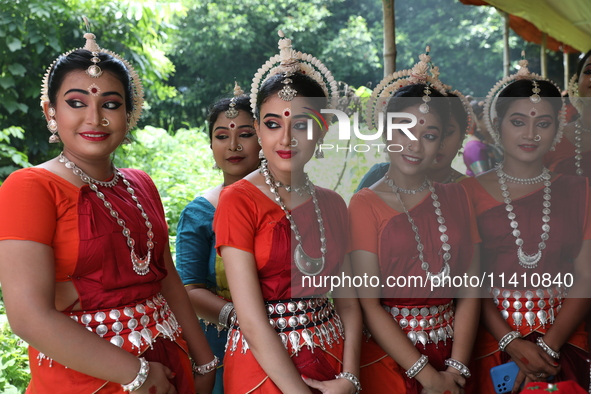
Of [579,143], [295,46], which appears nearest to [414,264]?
[579,143]

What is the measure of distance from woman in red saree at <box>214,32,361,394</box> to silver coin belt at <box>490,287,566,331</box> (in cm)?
64

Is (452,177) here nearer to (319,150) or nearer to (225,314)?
(319,150)

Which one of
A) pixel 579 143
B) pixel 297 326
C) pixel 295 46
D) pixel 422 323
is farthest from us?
pixel 295 46

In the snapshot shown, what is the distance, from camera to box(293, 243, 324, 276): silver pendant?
1.85 m

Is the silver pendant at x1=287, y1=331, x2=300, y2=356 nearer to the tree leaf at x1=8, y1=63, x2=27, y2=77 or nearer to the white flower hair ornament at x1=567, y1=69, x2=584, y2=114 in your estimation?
the white flower hair ornament at x1=567, y1=69, x2=584, y2=114

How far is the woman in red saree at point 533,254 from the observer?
7.21ft

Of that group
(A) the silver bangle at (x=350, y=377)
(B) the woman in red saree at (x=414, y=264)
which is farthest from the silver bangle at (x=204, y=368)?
(B) the woman in red saree at (x=414, y=264)

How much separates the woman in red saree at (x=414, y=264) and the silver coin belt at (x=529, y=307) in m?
0.17

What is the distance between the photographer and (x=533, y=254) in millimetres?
2197

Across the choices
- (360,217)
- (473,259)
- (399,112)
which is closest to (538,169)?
(473,259)

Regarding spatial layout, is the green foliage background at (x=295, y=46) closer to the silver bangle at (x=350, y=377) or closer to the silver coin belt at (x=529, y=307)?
the silver coin belt at (x=529, y=307)

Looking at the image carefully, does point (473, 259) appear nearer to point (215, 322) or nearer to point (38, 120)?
point (215, 322)

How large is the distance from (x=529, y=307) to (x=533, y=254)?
0.68ft

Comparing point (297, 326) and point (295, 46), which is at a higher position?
point (295, 46)
